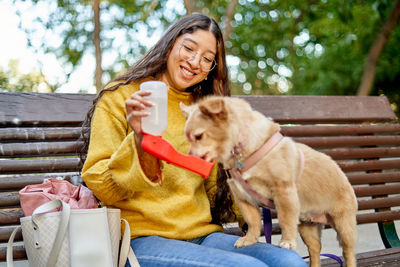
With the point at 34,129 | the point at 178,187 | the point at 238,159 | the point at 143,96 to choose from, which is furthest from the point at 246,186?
the point at 34,129

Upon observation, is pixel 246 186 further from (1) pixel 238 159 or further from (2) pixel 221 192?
(2) pixel 221 192

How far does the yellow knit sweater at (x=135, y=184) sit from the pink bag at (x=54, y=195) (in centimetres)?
8

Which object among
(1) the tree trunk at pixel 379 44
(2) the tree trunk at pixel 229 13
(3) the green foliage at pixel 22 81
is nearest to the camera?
(1) the tree trunk at pixel 379 44

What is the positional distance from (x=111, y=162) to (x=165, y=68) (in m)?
0.85

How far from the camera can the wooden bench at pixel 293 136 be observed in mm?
2617

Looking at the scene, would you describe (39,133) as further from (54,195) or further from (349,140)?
(349,140)

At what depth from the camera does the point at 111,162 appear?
1988 mm

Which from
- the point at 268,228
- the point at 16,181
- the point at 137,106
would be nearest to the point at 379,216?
the point at 268,228

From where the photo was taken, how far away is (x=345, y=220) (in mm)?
2424

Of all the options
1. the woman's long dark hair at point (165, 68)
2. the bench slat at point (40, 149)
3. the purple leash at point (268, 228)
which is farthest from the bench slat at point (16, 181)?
the purple leash at point (268, 228)

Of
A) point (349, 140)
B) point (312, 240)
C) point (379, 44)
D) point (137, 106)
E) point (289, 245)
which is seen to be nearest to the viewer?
point (137, 106)

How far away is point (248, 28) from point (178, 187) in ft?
46.4

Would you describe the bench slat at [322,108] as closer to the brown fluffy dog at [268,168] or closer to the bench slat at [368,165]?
the bench slat at [368,165]

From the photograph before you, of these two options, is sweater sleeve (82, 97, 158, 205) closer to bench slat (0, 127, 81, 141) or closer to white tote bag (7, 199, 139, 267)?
white tote bag (7, 199, 139, 267)
